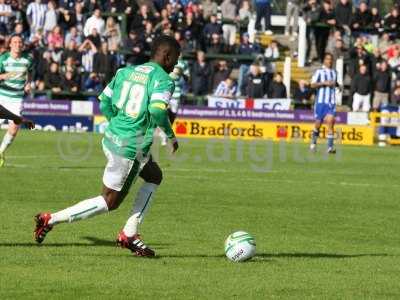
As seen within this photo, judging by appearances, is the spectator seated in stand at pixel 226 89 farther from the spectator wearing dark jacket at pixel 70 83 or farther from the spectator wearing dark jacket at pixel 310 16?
the spectator wearing dark jacket at pixel 310 16

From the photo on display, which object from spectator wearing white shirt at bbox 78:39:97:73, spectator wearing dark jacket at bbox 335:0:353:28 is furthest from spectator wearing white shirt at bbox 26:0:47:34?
spectator wearing dark jacket at bbox 335:0:353:28

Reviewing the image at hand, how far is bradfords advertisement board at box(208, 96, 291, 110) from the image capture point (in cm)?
3781

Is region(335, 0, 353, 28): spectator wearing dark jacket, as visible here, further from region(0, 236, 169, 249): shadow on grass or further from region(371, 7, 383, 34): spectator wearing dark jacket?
region(0, 236, 169, 249): shadow on grass

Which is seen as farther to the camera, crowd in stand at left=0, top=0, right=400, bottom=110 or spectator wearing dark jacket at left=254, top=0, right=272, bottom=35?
spectator wearing dark jacket at left=254, top=0, right=272, bottom=35

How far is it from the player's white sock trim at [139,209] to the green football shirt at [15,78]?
1077 centimetres

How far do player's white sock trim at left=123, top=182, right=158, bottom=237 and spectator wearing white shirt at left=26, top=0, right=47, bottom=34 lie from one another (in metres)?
28.7

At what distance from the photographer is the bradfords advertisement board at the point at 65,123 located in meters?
37.6

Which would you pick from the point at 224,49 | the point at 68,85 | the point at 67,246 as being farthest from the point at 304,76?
the point at 67,246

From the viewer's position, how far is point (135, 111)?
441 inches

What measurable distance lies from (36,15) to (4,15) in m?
1.23

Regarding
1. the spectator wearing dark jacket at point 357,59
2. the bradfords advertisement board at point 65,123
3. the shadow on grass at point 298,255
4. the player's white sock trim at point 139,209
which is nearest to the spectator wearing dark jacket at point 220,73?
the spectator wearing dark jacket at point 357,59

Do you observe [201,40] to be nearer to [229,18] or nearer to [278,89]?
[229,18]

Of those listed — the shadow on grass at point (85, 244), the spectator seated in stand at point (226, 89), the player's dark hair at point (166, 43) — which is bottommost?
the spectator seated in stand at point (226, 89)

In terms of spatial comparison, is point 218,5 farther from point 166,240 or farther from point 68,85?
point 166,240
